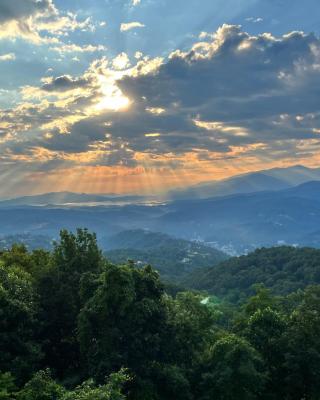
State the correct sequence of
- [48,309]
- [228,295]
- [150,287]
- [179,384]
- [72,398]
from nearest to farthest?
1. [72,398]
2. [179,384]
3. [150,287]
4. [48,309]
5. [228,295]

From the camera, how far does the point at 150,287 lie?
38.8m

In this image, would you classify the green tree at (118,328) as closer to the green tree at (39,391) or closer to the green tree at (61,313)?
the green tree at (61,313)

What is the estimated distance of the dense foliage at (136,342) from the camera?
34.4 metres

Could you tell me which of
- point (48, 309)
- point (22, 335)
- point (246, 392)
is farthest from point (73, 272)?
point (246, 392)

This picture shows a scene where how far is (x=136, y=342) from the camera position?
115 feet

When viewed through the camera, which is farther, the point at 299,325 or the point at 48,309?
the point at 48,309

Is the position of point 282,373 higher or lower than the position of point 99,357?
lower

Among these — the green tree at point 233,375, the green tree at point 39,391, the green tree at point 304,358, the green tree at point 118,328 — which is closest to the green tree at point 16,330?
the green tree at point 118,328

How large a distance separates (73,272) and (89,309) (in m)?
10.5

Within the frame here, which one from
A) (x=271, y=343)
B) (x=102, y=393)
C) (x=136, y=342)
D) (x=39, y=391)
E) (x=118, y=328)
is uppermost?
(x=102, y=393)

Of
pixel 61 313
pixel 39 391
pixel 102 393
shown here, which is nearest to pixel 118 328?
pixel 61 313

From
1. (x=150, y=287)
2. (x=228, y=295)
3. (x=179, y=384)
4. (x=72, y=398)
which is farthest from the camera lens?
(x=228, y=295)

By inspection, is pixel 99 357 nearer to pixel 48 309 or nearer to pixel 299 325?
pixel 48 309

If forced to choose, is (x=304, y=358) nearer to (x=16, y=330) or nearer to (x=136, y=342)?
(x=136, y=342)
